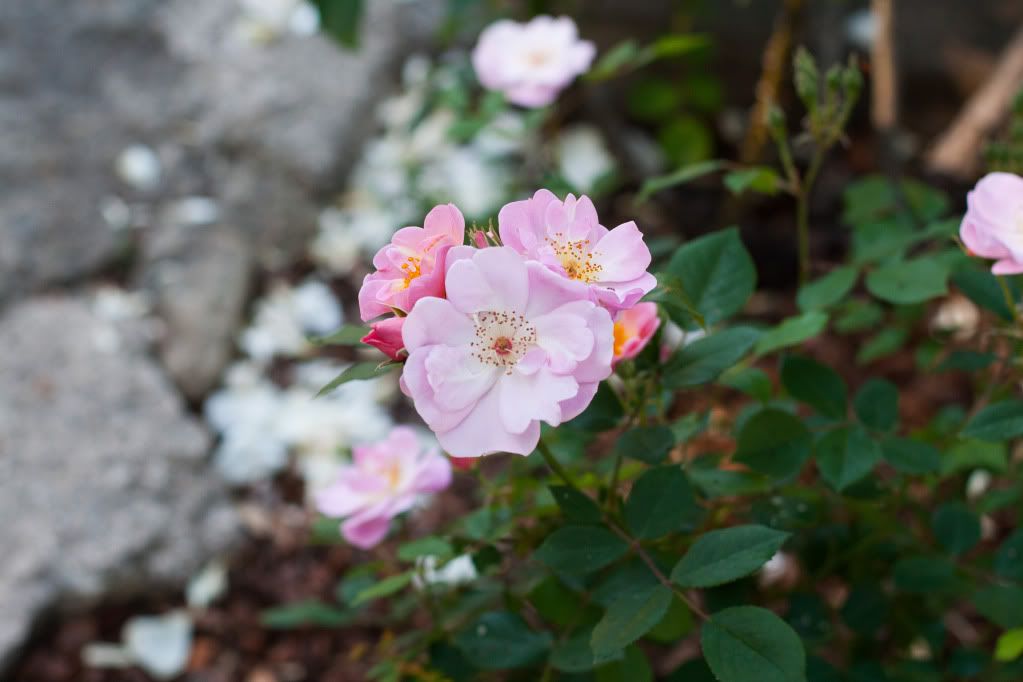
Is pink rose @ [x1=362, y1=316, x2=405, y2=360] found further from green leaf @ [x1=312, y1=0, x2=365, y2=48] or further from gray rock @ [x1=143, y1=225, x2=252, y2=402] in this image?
gray rock @ [x1=143, y1=225, x2=252, y2=402]

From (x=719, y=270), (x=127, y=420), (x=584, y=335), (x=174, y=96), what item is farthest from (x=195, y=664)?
(x=174, y=96)

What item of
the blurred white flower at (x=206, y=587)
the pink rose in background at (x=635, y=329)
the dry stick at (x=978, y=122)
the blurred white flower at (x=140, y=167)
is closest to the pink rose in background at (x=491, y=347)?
the pink rose in background at (x=635, y=329)

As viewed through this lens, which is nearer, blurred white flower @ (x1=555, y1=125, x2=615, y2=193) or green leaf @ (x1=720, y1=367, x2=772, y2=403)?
green leaf @ (x1=720, y1=367, x2=772, y2=403)

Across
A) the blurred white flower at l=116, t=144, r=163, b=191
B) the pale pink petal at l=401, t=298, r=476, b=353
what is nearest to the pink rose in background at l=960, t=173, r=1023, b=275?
the pale pink petal at l=401, t=298, r=476, b=353

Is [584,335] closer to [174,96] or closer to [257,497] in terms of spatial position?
[257,497]

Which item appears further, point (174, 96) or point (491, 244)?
point (174, 96)
